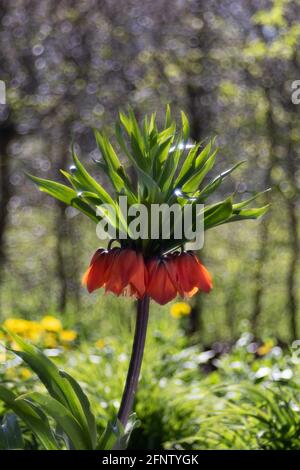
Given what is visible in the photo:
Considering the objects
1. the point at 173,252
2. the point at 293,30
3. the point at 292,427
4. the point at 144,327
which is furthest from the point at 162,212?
the point at 293,30

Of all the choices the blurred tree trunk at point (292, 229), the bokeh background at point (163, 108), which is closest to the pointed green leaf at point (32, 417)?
the bokeh background at point (163, 108)

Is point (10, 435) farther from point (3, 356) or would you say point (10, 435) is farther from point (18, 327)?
point (18, 327)

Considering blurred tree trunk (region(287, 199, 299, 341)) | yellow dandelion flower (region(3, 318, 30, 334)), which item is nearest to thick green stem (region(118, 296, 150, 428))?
yellow dandelion flower (region(3, 318, 30, 334))

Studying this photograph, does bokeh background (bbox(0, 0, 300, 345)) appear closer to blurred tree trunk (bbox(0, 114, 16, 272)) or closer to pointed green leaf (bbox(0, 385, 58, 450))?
blurred tree trunk (bbox(0, 114, 16, 272))

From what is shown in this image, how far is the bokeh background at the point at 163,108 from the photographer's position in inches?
230

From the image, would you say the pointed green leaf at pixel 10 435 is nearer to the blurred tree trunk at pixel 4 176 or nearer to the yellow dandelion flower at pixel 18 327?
the yellow dandelion flower at pixel 18 327

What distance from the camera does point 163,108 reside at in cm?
618

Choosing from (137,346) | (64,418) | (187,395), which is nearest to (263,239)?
(187,395)

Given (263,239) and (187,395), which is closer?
(187,395)

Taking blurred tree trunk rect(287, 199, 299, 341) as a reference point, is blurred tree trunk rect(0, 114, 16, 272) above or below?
above

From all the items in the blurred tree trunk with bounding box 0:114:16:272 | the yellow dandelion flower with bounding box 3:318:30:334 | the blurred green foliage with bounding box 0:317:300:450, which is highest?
the blurred tree trunk with bounding box 0:114:16:272

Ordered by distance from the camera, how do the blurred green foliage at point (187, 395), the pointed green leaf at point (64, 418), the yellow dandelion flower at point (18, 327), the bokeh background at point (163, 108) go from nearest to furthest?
the pointed green leaf at point (64, 418), the blurred green foliage at point (187, 395), the yellow dandelion flower at point (18, 327), the bokeh background at point (163, 108)

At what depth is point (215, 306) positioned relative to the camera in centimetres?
632

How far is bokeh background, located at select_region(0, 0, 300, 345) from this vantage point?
19.1ft
